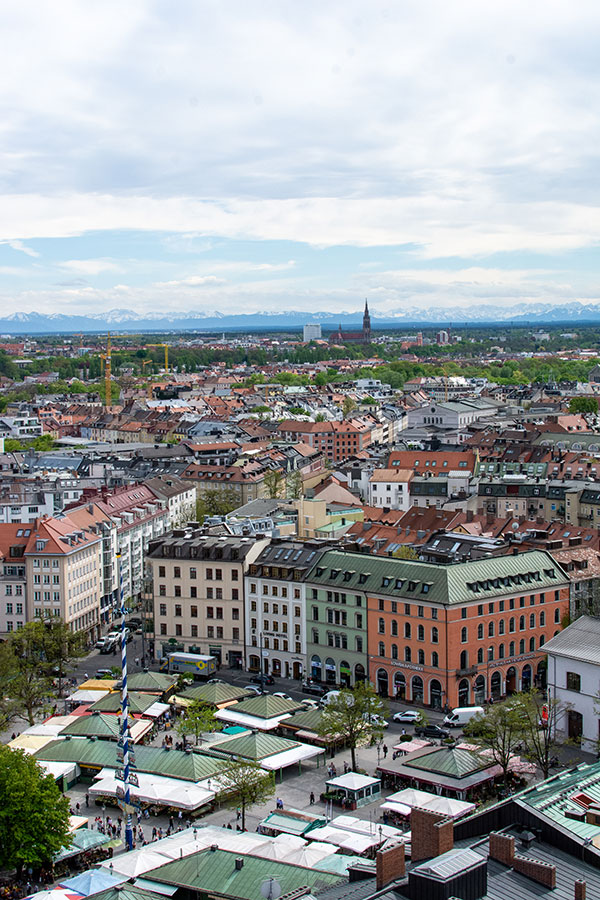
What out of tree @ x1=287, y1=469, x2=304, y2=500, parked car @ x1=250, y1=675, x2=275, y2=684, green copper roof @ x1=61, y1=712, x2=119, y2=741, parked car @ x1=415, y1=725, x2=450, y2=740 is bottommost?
parked car @ x1=250, y1=675, x2=275, y2=684

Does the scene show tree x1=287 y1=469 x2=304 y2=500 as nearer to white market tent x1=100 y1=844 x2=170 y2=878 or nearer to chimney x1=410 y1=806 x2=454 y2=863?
white market tent x1=100 y1=844 x2=170 y2=878

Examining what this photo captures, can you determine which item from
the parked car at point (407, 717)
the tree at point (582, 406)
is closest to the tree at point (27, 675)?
the parked car at point (407, 717)

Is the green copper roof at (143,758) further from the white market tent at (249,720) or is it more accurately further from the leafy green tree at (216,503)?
the leafy green tree at (216,503)

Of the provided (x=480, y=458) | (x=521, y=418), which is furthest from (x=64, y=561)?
(x=521, y=418)

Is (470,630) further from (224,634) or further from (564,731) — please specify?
(224,634)

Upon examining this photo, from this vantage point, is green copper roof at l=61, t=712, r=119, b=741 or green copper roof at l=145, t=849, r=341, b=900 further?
green copper roof at l=61, t=712, r=119, b=741

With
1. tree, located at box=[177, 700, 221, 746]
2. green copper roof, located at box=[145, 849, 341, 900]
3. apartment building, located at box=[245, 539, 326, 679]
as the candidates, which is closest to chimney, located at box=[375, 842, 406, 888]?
green copper roof, located at box=[145, 849, 341, 900]
